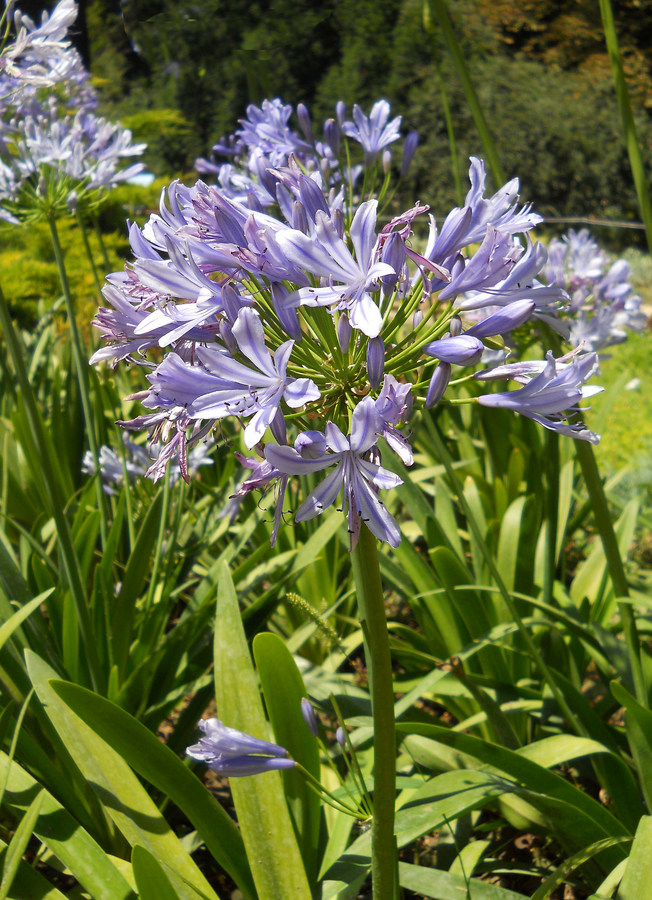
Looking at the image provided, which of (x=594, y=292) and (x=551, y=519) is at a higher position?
(x=594, y=292)

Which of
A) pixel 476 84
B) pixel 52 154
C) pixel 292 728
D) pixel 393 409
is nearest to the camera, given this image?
pixel 393 409

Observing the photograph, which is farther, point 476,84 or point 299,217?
point 476,84

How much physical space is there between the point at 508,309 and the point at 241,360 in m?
0.35

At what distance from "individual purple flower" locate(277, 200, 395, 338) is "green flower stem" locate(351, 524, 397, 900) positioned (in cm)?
29

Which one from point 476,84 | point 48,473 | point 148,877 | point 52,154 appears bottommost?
point 148,877

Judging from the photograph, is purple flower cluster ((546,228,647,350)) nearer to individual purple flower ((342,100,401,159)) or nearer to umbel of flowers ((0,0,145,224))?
individual purple flower ((342,100,401,159))

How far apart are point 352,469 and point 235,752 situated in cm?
49

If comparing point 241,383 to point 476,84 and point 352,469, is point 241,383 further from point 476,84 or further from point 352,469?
point 476,84

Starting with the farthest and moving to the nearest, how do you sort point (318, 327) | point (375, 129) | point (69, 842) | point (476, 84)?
point (476, 84)
point (375, 129)
point (69, 842)
point (318, 327)

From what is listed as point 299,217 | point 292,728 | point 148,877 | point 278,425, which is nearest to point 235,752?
point 148,877

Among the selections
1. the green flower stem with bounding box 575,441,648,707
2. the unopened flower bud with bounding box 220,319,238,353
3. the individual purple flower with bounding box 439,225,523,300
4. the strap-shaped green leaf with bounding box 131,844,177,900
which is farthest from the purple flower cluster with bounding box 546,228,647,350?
the strap-shaped green leaf with bounding box 131,844,177,900

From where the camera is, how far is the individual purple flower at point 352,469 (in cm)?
78

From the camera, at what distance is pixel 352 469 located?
0.85 meters

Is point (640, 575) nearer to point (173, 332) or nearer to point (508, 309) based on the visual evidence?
point (508, 309)
